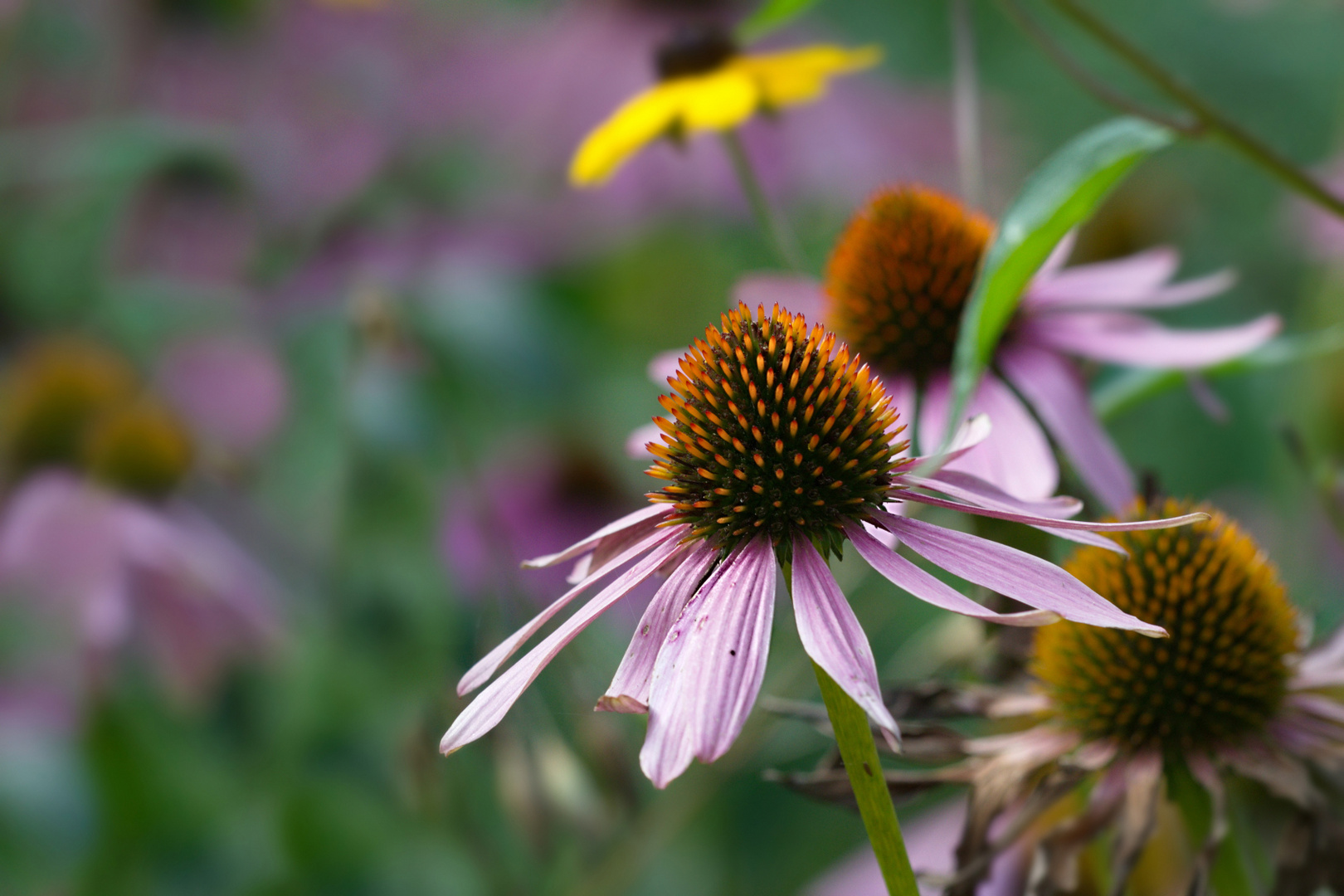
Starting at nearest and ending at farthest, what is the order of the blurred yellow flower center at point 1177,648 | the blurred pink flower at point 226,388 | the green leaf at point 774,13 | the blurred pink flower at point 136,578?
the blurred yellow flower center at point 1177,648 → the green leaf at point 774,13 → the blurred pink flower at point 136,578 → the blurred pink flower at point 226,388

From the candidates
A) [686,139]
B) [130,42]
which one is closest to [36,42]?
[130,42]

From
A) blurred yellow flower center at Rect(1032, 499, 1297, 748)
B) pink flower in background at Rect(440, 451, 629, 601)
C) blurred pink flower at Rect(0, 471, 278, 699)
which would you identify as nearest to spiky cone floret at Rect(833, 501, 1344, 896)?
blurred yellow flower center at Rect(1032, 499, 1297, 748)

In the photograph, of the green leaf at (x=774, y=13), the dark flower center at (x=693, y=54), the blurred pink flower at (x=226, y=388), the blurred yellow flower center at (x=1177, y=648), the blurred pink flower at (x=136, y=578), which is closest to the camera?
the blurred yellow flower center at (x=1177, y=648)

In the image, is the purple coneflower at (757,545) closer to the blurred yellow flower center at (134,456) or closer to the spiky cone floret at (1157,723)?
the spiky cone floret at (1157,723)

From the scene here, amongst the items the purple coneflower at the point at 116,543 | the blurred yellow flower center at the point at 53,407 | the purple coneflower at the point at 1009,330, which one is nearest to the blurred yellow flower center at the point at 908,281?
the purple coneflower at the point at 1009,330

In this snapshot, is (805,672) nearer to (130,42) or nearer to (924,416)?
(924,416)

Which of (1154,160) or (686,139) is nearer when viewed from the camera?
(686,139)
